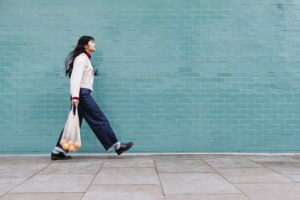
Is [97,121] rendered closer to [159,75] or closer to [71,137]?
[71,137]

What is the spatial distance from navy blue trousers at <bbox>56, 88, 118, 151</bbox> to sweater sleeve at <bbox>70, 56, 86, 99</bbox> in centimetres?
16

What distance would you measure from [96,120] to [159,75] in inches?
53.1

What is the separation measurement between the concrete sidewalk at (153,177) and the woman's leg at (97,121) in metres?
0.30

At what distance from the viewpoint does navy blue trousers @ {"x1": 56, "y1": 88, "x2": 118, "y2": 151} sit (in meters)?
6.09

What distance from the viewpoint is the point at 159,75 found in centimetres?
665

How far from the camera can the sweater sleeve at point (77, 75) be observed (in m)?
5.99

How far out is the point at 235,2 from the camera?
22.1 feet

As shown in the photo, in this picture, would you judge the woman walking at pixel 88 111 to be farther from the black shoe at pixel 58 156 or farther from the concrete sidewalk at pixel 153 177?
the concrete sidewalk at pixel 153 177

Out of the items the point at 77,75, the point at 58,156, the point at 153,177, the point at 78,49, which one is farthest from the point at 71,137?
the point at 153,177

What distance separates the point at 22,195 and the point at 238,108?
402cm

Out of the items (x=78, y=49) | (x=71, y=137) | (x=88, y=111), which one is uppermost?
(x=78, y=49)

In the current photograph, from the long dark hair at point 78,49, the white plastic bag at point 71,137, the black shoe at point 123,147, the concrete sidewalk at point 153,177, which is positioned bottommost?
the concrete sidewalk at point 153,177

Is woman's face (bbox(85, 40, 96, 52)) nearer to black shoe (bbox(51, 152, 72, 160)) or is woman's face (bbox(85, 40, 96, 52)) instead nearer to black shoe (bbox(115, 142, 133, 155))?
black shoe (bbox(115, 142, 133, 155))

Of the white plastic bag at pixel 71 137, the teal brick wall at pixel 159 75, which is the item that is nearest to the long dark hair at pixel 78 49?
the teal brick wall at pixel 159 75
